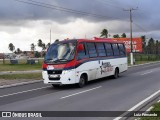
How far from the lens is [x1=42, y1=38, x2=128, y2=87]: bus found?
1783cm

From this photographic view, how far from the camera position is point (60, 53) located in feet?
60.4

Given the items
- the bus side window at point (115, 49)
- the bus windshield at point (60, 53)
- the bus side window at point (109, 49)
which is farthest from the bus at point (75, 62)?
the bus side window at point (115, 49)

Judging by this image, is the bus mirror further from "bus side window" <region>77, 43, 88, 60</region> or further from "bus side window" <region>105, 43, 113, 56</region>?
"bus side window" <region>105, 43, 113, 56</region>

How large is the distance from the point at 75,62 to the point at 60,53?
101 centimetres

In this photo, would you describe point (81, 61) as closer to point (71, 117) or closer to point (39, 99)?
point (39, 99)

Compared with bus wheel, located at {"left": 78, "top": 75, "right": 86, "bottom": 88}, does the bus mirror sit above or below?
above

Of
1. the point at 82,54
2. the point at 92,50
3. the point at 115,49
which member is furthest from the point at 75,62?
the point at 115,49

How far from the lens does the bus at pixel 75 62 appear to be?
17.8m

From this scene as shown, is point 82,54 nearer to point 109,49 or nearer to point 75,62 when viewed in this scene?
point 75,62

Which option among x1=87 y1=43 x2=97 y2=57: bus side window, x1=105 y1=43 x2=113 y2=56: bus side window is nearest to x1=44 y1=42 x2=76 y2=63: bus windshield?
x1=87 y1=43 x2=97 y2=57: bus side window

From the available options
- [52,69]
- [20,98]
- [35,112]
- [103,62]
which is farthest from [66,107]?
[103,62]

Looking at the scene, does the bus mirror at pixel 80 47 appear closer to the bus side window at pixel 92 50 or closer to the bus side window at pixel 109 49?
the bus side window at pixel 92 50

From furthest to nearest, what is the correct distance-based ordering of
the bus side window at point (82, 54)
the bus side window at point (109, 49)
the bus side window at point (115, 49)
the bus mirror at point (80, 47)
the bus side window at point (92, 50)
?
1. the bus side window at point (115, 49)
2. the bus side window at point (109, 49)
3. the bus side window at point (92, 50)
4. the bus mirror at point (80, 47)
5. the bus side window at point (82, 54)

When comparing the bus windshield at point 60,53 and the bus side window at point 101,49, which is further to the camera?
the bus side window at point 101,49
